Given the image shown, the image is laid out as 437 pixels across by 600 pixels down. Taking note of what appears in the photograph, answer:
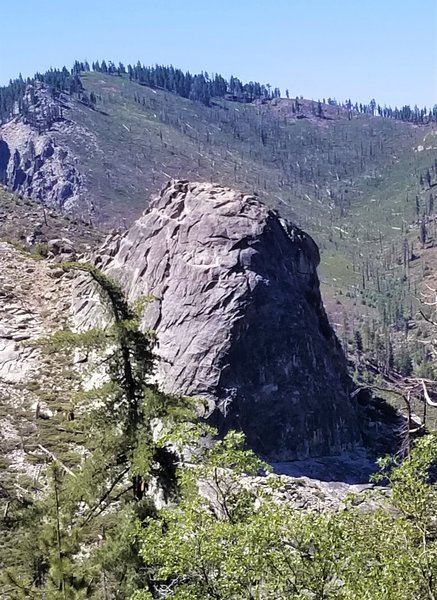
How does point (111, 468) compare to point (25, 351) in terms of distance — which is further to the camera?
point (25, 351)

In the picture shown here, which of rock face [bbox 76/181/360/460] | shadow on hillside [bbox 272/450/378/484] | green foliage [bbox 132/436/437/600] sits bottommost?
shadow on hillside [bbox 272/450/378/484]

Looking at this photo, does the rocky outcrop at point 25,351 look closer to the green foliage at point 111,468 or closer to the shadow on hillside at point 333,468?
the shadow on hillside at point 333,468

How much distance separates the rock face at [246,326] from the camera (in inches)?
1259

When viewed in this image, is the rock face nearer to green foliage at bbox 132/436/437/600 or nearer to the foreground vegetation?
the foreground vegetation

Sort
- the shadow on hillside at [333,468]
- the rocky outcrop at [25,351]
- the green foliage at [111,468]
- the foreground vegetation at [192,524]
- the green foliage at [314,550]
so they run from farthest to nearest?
the shadow on hillside at [333,468] → the rocky outcrop at [25,351] → the green foliage at [111,468] → the foreground vegetation at [192,524] → the green foliage at [314,550]

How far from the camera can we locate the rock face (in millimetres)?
31984

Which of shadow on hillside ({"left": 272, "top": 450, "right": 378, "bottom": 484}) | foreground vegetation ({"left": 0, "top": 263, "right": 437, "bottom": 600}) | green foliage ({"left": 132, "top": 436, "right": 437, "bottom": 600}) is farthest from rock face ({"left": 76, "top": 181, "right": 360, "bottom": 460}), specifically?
green foliage ({"left": 132, "top": 436, "right": 437, "bottom": 600})

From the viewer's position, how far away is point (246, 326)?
32969mm

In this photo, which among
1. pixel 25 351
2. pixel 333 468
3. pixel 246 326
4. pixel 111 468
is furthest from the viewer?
pixel 25 351

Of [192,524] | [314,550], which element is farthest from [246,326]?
[314,550]

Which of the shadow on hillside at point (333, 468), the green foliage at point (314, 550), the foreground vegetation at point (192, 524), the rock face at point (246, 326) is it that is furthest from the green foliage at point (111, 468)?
the shadow on hillside at point (333, 468)

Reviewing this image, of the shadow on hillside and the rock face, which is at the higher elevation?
the rock face

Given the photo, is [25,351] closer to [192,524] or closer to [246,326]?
[246,326]

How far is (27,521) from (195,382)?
61.0ft
